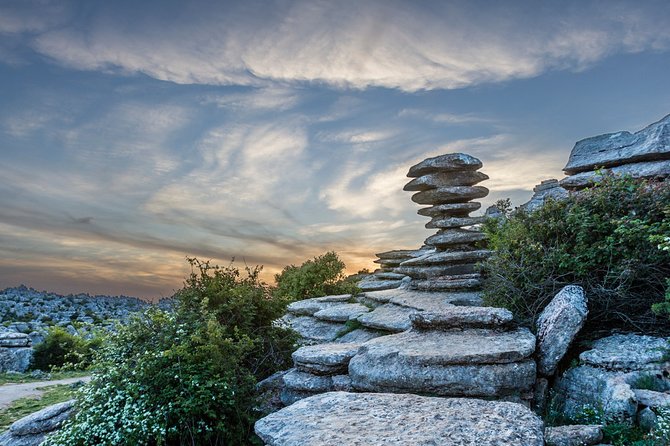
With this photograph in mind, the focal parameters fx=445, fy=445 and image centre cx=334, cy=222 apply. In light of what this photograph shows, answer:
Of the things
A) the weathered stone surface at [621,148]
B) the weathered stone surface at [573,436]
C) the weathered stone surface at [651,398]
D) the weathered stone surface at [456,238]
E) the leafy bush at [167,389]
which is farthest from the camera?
the weathered stone surface at [456,238]

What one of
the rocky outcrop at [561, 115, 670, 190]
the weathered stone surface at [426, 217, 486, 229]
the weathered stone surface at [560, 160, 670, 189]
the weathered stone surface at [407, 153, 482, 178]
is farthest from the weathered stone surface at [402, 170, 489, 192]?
the weathered stone surface at [560, 160, 670, 189]

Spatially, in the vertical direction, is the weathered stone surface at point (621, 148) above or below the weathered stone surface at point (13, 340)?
above

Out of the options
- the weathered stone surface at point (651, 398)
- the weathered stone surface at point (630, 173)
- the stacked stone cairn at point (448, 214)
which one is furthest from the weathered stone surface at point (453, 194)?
the weathered stone surface at point (651, 398)

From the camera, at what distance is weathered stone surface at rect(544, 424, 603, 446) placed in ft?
16.3

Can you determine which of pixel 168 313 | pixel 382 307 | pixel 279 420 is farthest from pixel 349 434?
pixel 382 307

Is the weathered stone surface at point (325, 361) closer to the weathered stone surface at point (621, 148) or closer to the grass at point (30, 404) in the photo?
the grass at point (30, 404)

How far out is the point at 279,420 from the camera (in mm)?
5094

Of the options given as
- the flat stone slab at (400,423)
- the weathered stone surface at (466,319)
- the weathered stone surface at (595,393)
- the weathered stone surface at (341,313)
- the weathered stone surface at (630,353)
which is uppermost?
the weathered stone surface at (341,313)

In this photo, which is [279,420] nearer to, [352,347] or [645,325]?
[352,347]

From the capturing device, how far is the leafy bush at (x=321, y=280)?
1972 cm

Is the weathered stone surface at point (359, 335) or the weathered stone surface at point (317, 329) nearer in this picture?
the weathered stone surface at point (359, 335)

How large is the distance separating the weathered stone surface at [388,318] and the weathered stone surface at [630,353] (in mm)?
3537

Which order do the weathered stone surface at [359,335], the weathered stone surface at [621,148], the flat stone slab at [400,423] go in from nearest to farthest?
the flat stone slab at [400,423]
the weathered stone surface at [359,335]
the weathered stone surface at [621,148]

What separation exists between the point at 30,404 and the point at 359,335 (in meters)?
8.29
